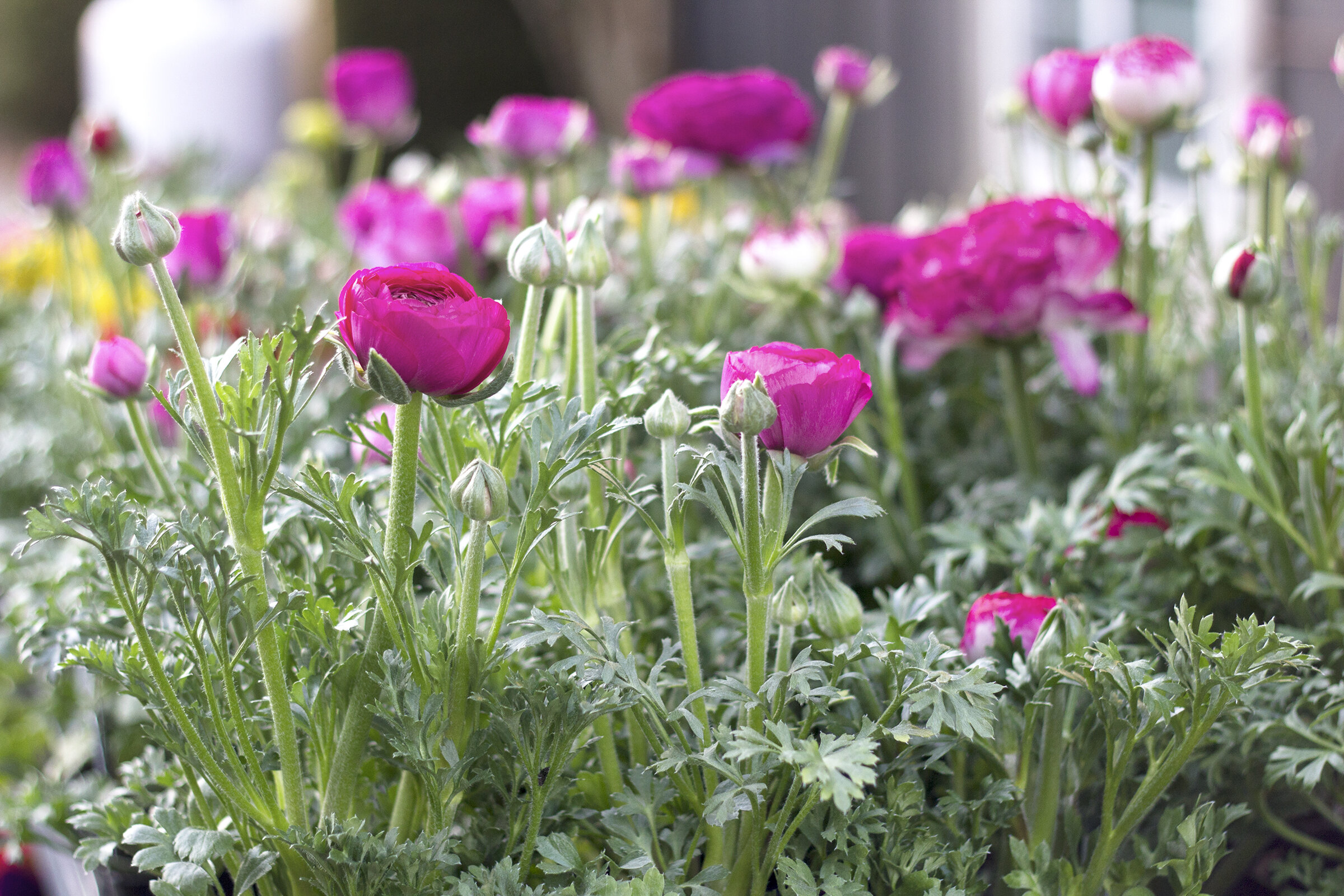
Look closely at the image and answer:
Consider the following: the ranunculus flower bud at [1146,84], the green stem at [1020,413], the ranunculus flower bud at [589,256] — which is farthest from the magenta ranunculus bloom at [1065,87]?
the ranunculus flower bud at [589,256]

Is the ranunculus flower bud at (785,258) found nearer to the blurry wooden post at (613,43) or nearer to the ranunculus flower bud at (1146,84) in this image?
the ranunculus flower bud at (1146,84)

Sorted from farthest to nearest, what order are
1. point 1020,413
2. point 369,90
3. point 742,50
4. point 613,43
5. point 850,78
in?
point 742,50 < point 613,43 < point 369,90 < point 850,78 < point 1020,413

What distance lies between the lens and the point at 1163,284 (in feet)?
2.61

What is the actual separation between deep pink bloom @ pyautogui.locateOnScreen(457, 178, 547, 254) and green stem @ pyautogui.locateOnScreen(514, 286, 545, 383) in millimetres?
395

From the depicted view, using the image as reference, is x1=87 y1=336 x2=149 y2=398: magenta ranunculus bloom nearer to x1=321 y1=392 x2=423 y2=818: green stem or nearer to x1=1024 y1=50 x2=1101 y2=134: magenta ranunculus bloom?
x1=321 y1=392 x2=423 y2=818: green stem

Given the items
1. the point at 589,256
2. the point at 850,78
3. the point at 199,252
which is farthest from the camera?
the point at 850,78

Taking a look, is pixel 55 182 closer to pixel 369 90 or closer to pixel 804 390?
pixel 369 90

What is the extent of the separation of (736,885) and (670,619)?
0.13 metres

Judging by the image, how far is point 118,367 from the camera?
0.52 m

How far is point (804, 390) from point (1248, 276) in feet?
0.85

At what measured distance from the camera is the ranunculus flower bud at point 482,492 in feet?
1.22

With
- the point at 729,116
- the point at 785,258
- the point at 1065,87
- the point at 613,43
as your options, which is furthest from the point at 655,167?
the point at 613,43

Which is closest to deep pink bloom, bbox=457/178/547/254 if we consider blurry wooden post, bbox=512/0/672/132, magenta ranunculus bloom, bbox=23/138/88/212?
magenta ranunculus bloom, bbox=23/138/88/212

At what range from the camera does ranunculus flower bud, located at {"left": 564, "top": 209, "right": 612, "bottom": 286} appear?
0.45 m
